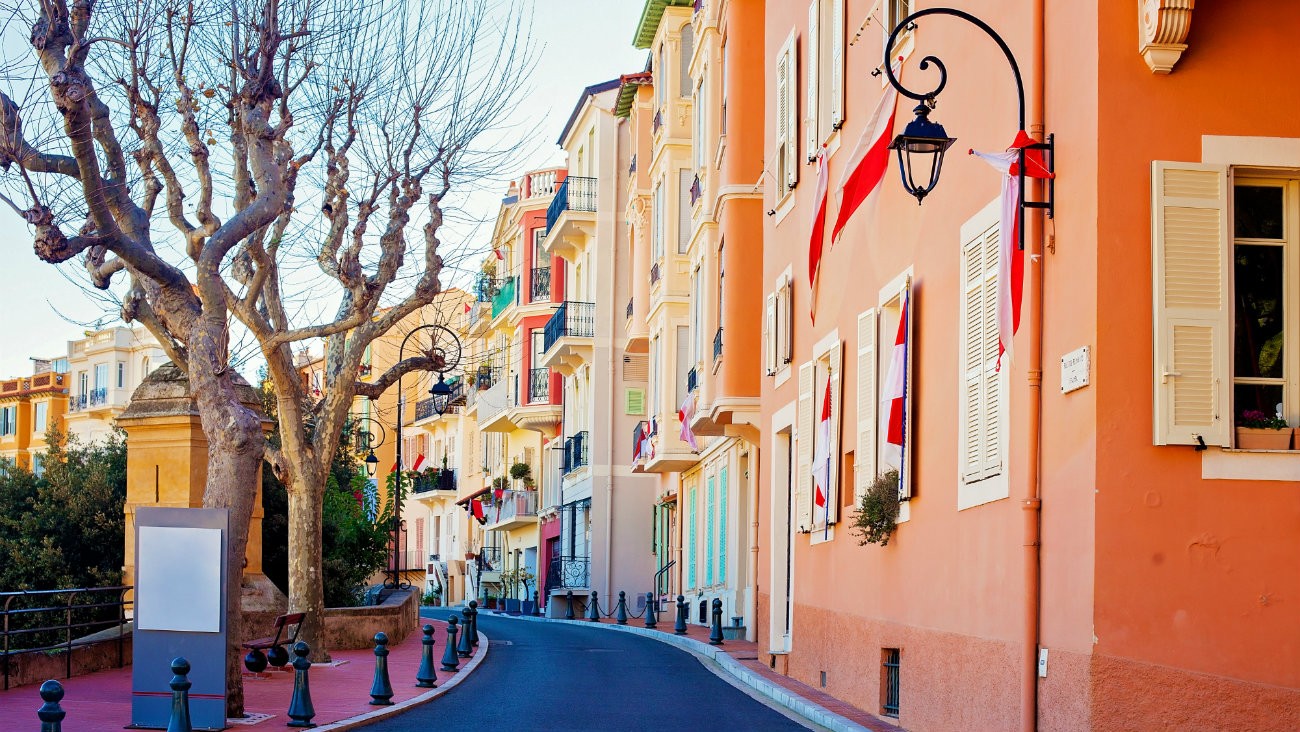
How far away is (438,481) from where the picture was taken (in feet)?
255

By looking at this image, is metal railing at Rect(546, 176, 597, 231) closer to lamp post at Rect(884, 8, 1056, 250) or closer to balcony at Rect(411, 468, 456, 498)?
balcony at Rect(411, 468, 456, 498)

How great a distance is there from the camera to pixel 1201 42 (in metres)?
10.1

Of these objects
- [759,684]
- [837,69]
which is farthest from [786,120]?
[759,684]

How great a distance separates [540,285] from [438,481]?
78.6 feet

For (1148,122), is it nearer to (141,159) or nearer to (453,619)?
(141,159)

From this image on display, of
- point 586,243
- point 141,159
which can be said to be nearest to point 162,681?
point 141,159

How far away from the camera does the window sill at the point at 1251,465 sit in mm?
9750

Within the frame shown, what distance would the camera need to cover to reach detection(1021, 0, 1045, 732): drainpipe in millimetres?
10695

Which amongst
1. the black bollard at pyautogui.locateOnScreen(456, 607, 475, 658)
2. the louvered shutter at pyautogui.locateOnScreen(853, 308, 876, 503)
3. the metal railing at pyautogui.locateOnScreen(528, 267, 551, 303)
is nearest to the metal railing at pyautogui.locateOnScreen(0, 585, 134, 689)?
the black bollard at pyautogui.locateOnScreen(456, 607, 475, 658)

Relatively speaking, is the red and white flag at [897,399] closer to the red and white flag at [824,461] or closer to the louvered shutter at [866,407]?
the louvered shutter at [866,407]

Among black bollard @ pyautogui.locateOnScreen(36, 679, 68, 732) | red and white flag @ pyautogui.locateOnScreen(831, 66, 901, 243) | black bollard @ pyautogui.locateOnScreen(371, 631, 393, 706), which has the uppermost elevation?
red and white flag @ pyautogui.locateOnScreen(831, 66, 901, 243)

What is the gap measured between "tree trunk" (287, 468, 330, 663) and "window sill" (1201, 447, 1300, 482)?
14.2 metres

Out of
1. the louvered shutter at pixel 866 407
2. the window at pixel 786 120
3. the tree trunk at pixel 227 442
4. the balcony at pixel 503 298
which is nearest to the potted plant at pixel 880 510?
the louvered shutter at pixel 866 407

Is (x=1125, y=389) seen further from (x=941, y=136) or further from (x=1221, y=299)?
(x=941, y=136)
